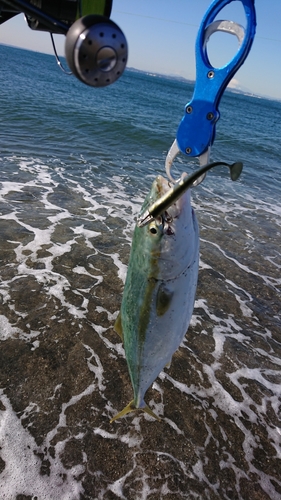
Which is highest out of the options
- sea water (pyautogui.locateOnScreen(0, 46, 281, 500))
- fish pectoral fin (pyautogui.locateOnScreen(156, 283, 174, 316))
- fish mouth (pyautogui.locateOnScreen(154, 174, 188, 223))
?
fish mouth (pyautogui.locateOnScreen(154, 174, 188, 223))

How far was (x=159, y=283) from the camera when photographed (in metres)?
2.34

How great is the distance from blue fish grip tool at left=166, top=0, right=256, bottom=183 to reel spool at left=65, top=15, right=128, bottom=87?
1.80 feet

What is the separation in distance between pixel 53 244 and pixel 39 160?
7259 millimetres

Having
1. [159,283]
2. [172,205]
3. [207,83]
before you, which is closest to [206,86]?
[207,83]

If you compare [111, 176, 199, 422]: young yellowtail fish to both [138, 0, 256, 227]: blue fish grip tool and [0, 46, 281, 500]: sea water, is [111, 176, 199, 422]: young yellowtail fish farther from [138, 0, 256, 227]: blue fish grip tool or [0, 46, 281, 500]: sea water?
[0, 46, 281, 500]: sea water

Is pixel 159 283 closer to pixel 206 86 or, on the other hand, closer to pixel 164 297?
pixel 164 297

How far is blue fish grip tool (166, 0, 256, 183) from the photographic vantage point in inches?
86.9

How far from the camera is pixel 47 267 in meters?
7.24

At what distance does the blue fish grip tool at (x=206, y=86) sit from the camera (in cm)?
221

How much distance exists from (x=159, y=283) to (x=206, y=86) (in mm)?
1359

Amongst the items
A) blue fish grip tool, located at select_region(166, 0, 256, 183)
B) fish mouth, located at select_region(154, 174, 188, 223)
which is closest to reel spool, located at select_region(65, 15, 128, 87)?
blue fish grip tool, located at select_region(166, 0, 256, 183)

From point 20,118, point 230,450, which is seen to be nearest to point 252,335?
point 230,450

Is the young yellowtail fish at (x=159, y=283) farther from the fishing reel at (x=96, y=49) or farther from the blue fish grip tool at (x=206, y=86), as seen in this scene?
the fishing reel at (x=96, y=49)

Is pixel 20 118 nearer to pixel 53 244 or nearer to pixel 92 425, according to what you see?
pixel 53 244
